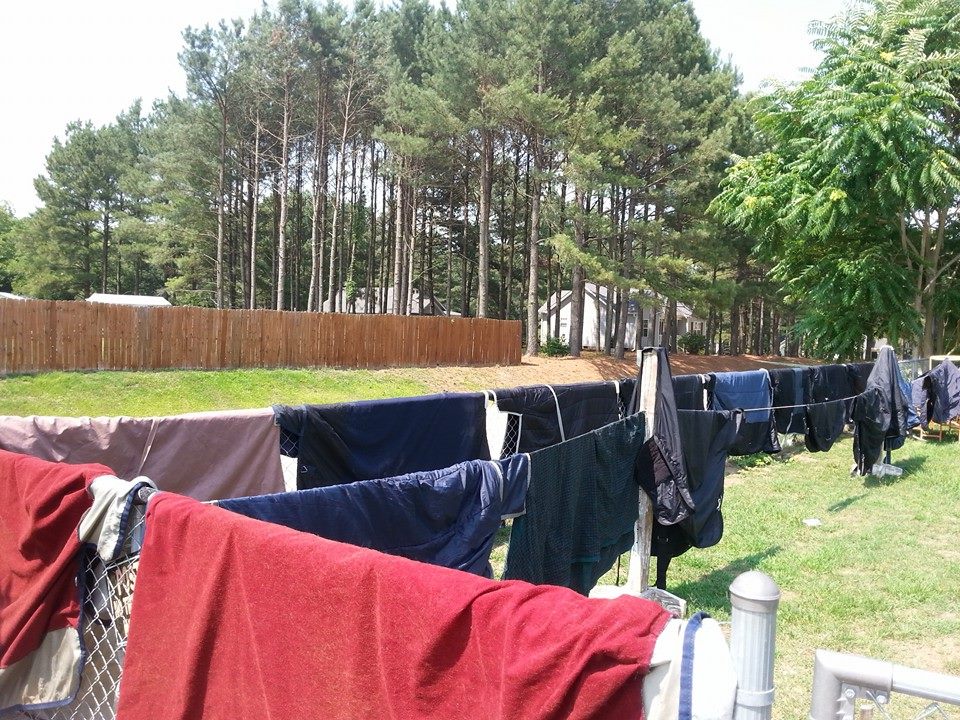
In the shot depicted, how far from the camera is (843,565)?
26.6ft

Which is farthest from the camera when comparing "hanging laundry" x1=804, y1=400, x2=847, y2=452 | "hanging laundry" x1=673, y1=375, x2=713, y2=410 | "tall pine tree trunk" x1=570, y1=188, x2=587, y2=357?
"tall pine tree trunk" x1=570, y1=188, x2=587, y2=357

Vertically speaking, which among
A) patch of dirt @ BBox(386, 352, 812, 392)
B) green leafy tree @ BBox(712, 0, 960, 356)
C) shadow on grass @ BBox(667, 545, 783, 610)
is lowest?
shadow on grass @ BBox(667, 545, 783, 610)

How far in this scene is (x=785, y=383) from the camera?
1147 cm

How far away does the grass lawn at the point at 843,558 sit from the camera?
6.14 metres

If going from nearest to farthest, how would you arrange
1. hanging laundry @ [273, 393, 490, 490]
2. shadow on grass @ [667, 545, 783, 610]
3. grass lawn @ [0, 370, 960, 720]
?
hanging laundry @ [273, 393, 490, 490], grass lawn @ [0, 370, 960, 720], shadow on grass @ [667, 545, 783, 610]

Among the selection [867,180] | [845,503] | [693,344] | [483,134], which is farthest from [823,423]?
[693,344]

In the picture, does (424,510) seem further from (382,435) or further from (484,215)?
(484,215)

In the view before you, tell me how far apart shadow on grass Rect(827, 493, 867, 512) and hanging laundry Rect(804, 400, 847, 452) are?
78 cm

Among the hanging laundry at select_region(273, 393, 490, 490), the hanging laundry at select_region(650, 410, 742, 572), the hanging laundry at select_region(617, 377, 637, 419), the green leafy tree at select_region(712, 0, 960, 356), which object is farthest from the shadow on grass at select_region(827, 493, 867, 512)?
the green leafy tree at select_region(712, 0, 960, 356)

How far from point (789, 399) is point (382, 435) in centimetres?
767

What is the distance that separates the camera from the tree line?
22453mm

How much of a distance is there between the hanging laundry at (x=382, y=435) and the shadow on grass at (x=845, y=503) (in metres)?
6.08

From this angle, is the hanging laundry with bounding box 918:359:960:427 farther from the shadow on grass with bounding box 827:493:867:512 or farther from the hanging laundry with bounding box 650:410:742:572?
the hanging laundry with bounding box 650:410:742:572

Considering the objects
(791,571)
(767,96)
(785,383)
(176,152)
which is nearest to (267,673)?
(791,571)
